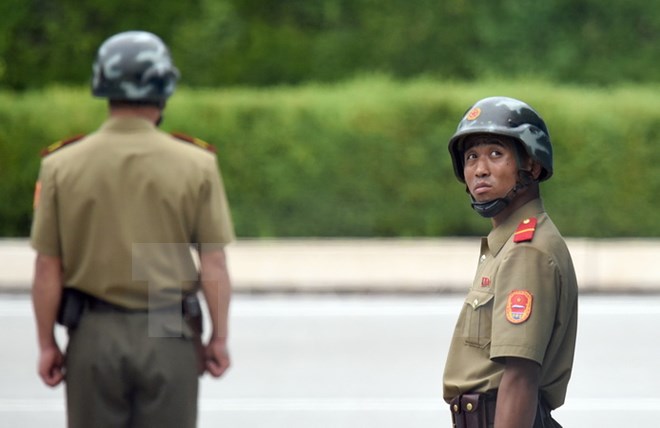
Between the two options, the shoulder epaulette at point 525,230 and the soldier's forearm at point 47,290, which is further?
the soldier's forearm at point 47,290

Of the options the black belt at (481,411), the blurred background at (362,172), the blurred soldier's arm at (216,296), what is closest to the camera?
the black belt at (481,411)

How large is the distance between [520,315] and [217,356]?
1280 millimetres

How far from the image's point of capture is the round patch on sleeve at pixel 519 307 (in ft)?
9.61

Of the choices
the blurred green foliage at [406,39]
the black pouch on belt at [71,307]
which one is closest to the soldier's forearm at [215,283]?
the black pouch on belt at [71,307]

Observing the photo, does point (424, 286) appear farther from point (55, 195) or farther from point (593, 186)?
point (55, 195)

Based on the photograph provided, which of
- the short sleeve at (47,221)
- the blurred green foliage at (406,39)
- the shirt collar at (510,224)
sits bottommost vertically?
the blurred green foliage at (406,39)

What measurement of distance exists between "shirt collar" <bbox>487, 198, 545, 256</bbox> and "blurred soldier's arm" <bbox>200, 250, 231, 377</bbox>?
1.03 metres

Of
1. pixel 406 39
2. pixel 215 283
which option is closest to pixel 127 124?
pixel 215 283

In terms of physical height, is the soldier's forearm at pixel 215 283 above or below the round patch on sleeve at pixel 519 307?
below

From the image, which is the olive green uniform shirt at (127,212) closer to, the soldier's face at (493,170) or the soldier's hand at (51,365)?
the soldier's hand at (51,365)

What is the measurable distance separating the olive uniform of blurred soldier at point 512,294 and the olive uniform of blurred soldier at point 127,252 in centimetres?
96

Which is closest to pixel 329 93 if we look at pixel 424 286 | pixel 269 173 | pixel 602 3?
pixel 269 173

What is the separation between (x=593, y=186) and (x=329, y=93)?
3.24 m

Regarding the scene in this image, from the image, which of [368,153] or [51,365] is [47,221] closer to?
[51,365]
